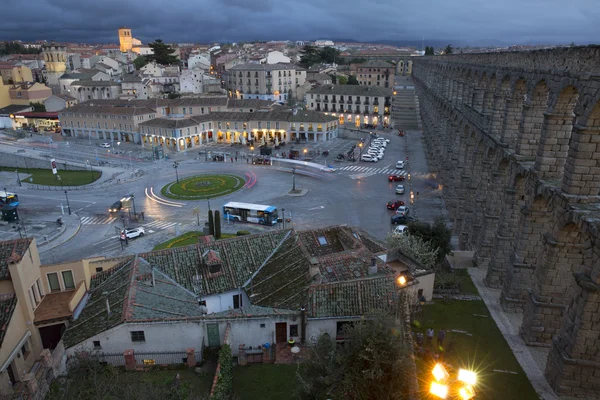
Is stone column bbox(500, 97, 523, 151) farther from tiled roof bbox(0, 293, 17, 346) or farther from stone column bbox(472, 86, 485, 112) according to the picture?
tiled roof bbox(0, 293, 17, 346)

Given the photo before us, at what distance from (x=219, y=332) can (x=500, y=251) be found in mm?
21115

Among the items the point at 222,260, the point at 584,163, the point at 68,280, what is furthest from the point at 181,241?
the point at 584,163

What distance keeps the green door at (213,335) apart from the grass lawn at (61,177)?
55.9m

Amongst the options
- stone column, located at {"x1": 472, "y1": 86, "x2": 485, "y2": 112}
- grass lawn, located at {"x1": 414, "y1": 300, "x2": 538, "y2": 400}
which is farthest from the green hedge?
stone column, located at {"x1": 472, "y1": 86, "x2": 485, "y2": 112}

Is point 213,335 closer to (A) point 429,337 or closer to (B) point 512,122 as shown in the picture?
(A) point 429,337

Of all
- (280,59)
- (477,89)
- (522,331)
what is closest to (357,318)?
(522,331)

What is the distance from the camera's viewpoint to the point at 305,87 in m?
135

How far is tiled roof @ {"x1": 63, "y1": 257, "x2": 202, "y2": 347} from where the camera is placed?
24.2 meters

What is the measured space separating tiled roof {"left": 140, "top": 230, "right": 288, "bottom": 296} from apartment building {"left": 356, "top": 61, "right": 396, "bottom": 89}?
415 feet

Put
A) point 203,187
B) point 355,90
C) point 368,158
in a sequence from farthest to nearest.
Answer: point 355,90, point 368,158, point 203,187

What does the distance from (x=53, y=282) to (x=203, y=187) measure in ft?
125

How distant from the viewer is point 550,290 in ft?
76.9

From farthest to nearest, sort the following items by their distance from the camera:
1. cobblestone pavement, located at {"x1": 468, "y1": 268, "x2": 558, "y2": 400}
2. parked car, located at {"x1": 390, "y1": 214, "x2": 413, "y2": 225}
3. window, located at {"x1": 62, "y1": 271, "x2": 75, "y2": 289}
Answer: parked car, located at {"x1": 390, "y1": 214, "x2": 413, "y2": 225}
window, located at {"x1": 62, "y1": 271, "x2": 75, "y2": 289}
cobblestone pavement, located at {"x1": 468, "y1": 268, "x2": 558, "y2": 400}

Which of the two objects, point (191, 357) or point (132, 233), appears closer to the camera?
point (191, 357)
